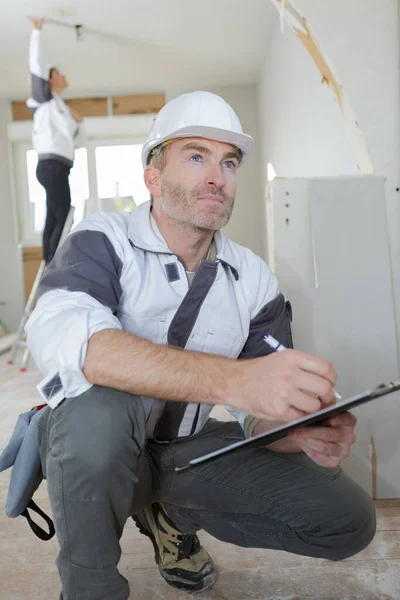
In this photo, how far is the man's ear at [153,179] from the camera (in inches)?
60.4

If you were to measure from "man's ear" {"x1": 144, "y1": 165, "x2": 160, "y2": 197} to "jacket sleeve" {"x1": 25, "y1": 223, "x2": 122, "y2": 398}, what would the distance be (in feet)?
0.82

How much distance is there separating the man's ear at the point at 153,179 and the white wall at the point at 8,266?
21.3 ft

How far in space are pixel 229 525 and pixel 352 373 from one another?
0.79m

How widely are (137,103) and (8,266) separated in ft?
8.98

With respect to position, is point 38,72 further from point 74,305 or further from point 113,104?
point 74,305

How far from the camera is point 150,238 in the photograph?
1.41m

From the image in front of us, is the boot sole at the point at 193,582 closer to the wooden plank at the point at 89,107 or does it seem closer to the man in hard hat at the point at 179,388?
the man in hard hat at the point at 179,388

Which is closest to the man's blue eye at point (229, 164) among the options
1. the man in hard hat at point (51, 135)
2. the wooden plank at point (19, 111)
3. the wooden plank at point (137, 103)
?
the man in hard hat at point (51, 135)

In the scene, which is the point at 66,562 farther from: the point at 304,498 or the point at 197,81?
the point at 197,81

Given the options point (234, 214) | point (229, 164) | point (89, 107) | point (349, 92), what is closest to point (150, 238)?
point (229, 164)

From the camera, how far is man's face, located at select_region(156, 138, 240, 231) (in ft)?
4.72

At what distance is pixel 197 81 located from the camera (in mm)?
7191

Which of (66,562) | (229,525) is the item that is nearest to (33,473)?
(66,562)

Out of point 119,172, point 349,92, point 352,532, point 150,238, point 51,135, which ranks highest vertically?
point 119,172
